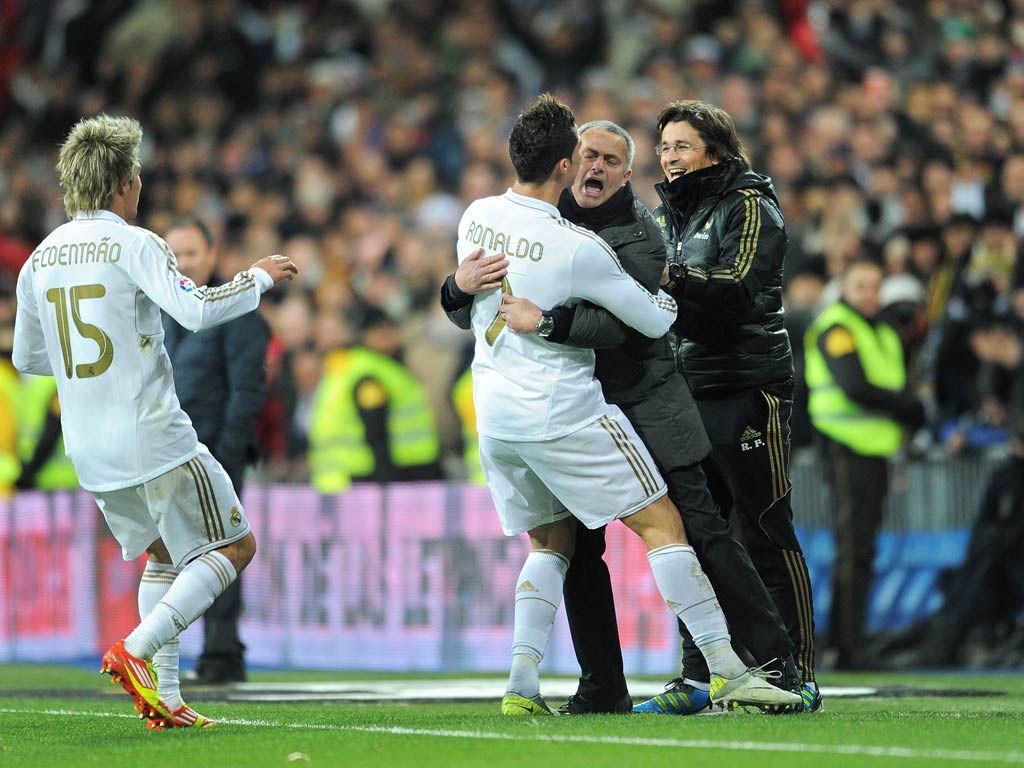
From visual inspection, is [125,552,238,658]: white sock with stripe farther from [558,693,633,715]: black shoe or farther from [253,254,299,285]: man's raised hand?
[558,693,633,715]: black shoe

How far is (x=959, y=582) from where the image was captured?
36.0 ft

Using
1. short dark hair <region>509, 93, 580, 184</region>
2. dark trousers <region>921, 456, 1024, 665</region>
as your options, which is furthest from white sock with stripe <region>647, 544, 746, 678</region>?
dark trousers <region>921, 456, 1024, 665</region>

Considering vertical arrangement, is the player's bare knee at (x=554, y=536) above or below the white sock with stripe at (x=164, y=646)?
above

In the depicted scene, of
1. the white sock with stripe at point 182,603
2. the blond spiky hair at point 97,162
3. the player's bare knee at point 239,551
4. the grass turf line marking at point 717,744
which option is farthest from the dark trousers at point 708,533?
the blond spiky hair at point 97,162

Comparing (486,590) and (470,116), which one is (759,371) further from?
(470,116)

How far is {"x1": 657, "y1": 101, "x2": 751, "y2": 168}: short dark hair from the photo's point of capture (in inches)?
267

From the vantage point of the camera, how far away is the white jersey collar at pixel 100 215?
20.1ft

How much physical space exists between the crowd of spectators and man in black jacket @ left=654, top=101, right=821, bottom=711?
458cm

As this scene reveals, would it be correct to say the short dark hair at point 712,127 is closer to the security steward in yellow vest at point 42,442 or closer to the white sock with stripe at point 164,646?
the white sock with stripe at point 164,646

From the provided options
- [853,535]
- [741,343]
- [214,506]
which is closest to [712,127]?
[741,343]

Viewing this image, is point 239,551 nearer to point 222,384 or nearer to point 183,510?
point 183,510

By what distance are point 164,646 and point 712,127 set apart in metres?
2.89

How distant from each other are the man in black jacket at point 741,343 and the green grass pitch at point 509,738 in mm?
704

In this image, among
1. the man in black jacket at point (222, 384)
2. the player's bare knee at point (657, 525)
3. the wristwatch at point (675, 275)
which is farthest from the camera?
the man in black jacket at point (222, 384)
